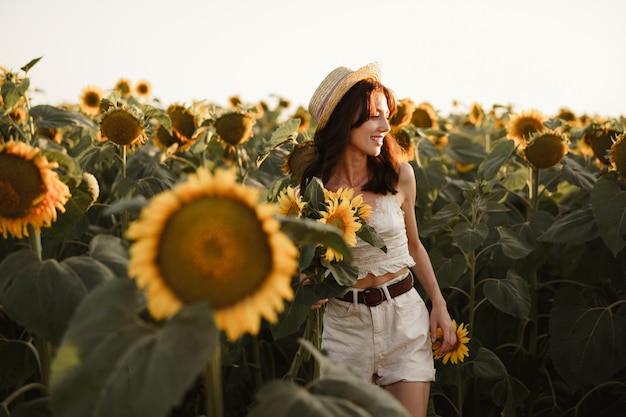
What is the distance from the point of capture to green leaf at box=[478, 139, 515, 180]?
3547 millimetres

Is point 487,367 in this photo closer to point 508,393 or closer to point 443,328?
point 508,393

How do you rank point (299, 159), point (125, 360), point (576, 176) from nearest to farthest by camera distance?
point (125, 360), point (299, 159), point (576, 176)

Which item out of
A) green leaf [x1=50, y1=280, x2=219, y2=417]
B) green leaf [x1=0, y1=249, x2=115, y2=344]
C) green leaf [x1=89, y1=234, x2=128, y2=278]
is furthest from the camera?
green leaf [x1=89, y1=234, x2=128, y2=278]

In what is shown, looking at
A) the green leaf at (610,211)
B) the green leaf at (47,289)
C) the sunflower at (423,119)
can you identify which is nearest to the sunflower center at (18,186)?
the green leaf at (47,289)

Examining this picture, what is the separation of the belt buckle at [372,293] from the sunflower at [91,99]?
3.18 metres

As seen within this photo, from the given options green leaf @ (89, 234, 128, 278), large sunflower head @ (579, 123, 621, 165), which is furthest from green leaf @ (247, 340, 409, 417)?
large sunflower head @ (579, 123, 621, 165)

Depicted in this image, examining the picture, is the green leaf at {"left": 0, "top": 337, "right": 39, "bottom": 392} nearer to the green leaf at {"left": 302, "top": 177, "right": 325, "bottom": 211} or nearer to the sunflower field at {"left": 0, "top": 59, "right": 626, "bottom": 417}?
the sunflower field at {"left": 0, "top": 59, "right": 626, "bottom": 417}

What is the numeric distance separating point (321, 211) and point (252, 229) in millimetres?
838

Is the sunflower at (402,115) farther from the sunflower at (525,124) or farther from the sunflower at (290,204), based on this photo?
the sunflower at (290,204)

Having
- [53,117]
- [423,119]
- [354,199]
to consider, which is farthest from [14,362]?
[423,119]

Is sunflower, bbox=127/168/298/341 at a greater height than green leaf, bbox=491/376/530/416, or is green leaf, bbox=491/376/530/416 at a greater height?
sunflower, bbox=127/168/298/341

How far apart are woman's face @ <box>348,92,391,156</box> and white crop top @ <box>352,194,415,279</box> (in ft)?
0.69

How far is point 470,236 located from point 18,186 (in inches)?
77.5

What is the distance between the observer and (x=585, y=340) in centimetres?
304
